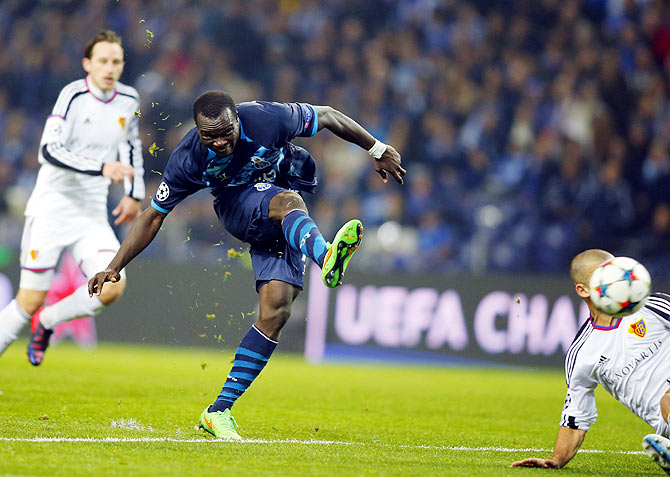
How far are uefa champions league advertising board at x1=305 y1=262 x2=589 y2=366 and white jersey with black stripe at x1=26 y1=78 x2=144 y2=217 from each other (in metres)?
5.57

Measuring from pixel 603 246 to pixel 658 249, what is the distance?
745 mm

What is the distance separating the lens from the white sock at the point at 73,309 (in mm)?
7945

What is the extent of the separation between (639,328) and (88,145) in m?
5.05

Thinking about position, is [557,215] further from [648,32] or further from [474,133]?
[648,32]

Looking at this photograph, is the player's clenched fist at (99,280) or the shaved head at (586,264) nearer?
the shaved head at (586,264)

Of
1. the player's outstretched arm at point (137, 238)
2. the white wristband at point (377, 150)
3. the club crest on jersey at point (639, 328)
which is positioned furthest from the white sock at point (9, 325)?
the club crest on jersey at point (639, 328)

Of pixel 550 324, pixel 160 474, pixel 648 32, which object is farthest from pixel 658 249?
pixel 160 474

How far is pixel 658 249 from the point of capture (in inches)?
504

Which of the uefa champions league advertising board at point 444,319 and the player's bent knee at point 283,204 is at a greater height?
the player's bent knee at point 283,204

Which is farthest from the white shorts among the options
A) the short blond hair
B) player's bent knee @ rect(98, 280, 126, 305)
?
the short blond hair

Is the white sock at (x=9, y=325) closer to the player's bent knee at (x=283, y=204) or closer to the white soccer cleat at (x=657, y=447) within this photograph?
the player's bent knee at (x=283, y=204)

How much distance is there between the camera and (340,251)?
5090mm

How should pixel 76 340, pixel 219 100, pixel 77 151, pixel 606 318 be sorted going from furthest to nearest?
1. pixel 76 340
2. pixel 77 151
3. pixel 219 100
4. pixel 606 318

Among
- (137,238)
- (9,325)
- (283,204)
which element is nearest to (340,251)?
(283,204)
